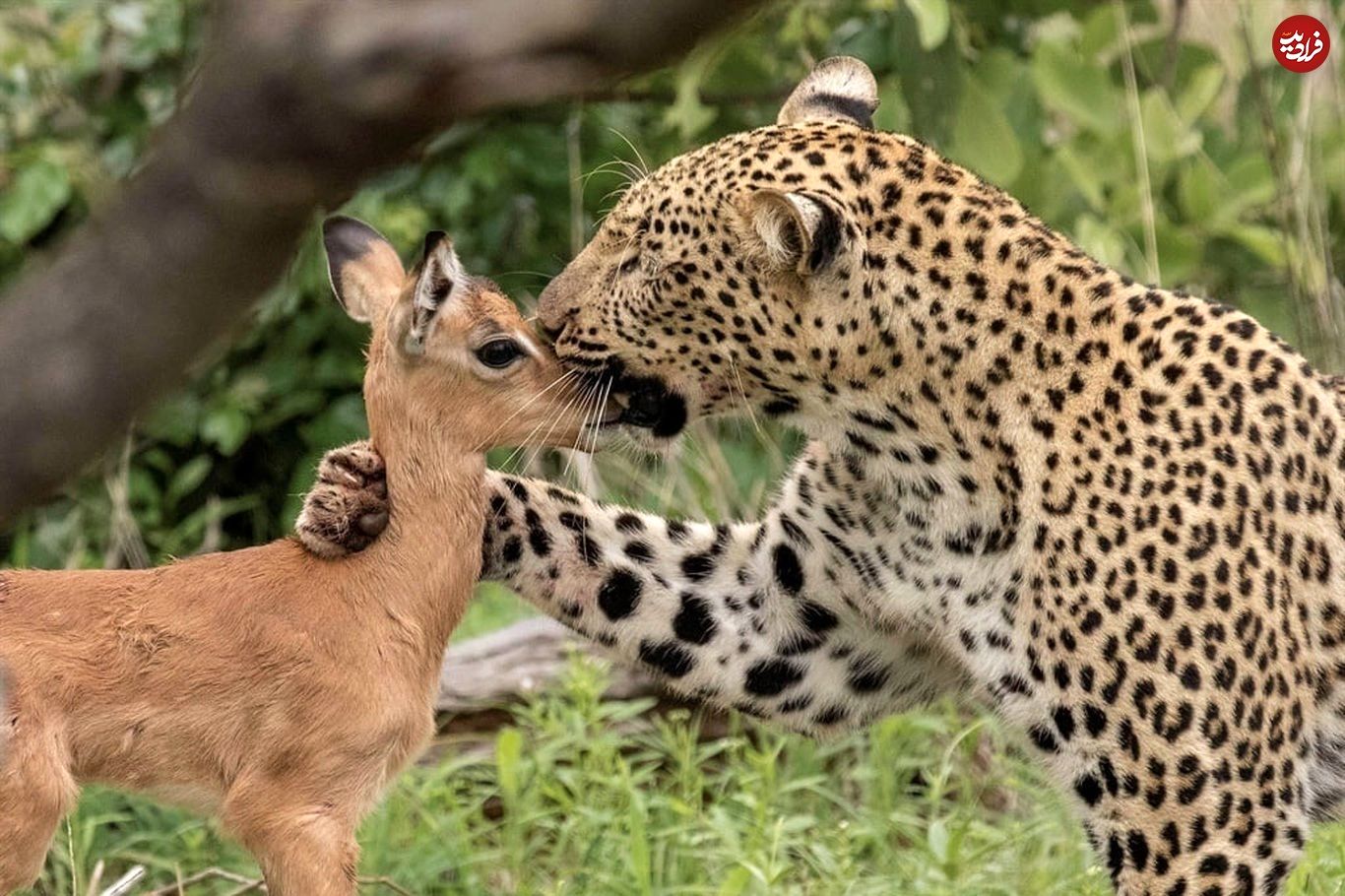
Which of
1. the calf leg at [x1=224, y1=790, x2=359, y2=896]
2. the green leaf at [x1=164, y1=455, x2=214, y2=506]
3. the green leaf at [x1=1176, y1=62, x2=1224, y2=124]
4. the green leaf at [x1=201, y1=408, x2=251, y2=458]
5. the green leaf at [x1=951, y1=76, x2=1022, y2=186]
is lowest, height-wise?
the green leaf at [x1=164, y1=455, x2=214, y2=506]

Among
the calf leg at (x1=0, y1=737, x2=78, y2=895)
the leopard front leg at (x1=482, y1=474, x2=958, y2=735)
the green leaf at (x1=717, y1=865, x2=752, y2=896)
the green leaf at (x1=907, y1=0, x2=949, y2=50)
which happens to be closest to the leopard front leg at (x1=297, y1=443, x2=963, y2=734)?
the leopard front leg at (x1=482, y1=474, x2=958, y2=735)

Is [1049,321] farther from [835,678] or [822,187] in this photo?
[835,678]

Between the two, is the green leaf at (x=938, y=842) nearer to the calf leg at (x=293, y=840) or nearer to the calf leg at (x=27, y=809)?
the calf leg at (x=293, y=840)

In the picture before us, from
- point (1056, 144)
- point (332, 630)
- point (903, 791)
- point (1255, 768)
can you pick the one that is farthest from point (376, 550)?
point (1056, 144)

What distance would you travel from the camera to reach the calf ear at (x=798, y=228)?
4.02 metres

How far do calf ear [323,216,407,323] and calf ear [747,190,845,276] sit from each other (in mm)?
811

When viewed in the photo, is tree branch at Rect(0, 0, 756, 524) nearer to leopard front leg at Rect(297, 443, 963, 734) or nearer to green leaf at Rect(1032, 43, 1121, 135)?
leopard front leg at Rect(297, 443, 963, 734)

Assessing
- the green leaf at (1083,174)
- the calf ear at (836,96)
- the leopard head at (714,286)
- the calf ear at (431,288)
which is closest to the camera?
the calf ear at (431,288)

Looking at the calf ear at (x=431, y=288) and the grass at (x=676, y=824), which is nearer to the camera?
the calf ear at (x=431, y=288)

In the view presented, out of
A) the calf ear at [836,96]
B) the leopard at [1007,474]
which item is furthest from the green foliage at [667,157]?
the leopard at [1007,474]

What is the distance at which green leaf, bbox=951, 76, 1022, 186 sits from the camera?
6805 millimetres

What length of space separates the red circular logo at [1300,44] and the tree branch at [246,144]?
730 cm

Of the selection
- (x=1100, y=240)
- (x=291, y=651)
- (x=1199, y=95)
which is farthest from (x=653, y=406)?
(x=1199, y=95)

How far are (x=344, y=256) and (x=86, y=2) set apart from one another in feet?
14.0
